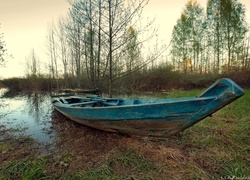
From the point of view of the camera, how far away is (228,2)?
46.5ft

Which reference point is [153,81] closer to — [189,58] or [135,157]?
[189,58]

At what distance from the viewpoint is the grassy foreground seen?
6.57ft

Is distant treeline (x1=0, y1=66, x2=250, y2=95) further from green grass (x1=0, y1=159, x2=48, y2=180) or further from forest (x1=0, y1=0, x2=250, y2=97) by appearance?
green grass (x1=0, y1=159, x2=48, y2=180)

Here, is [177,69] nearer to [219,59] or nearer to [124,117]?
[219,59]

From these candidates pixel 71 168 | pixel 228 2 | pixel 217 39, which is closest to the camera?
pixel 71 168

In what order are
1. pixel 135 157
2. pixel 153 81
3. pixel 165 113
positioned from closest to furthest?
pixel 165 113
pixel 135 157
pixel 153 81

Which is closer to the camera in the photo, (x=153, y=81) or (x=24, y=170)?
(x=24, y=170)

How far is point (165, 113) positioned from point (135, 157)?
945 mm

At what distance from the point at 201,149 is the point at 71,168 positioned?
239 cm

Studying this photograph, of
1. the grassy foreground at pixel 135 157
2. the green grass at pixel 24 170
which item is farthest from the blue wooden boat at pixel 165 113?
the green grass at pixel 24 170

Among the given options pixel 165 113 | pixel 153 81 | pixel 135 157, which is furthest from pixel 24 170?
pixel 153 81

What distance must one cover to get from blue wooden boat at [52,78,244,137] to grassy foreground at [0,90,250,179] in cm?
44

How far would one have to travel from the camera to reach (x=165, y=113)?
6.95 feet

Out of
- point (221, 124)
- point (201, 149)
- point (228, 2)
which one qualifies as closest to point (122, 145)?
point (201, 149)
